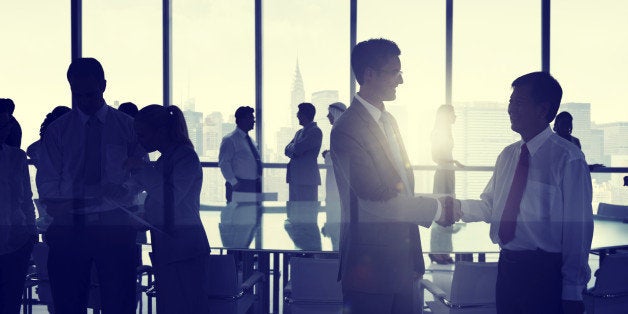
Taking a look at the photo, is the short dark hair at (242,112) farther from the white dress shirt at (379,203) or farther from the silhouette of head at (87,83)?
the white dress shirt at (379,203)

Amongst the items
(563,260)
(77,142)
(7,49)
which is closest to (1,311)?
(77,142)

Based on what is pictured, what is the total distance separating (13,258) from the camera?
2596 mm

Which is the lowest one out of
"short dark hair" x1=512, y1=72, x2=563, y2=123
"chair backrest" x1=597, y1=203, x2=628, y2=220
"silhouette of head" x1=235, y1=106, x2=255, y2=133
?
"chair backrest" x1=597, y1=203, x2=628, y2=220

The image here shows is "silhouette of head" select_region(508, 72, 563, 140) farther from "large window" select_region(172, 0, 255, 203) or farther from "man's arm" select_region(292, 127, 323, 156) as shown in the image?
"large window" select_region(172, 0, 255, 203)

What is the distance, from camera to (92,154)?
7.93 ft

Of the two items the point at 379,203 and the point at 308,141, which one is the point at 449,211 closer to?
the point at 379,203

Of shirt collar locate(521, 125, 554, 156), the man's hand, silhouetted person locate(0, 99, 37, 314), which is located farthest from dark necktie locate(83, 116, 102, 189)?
the man's hand

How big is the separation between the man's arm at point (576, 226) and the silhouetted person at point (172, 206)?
1.35m

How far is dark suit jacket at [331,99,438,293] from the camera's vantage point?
1811 millimetres

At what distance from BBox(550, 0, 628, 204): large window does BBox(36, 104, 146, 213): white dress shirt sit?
5741 millimetres

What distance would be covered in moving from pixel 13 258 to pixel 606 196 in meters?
5.96

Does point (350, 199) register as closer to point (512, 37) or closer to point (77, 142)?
point (77, 142)

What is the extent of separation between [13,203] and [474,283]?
2.08m

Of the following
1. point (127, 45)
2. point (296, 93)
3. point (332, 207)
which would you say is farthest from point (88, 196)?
point (127, 45)
